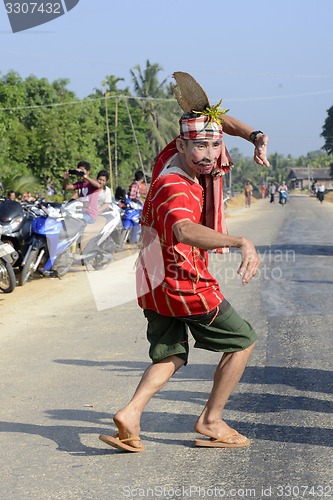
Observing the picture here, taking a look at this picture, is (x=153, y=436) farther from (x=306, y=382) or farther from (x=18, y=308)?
(x=18, y=308)

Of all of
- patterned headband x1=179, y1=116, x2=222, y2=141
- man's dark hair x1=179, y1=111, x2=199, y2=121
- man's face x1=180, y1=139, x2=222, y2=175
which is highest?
man's dark hair x1=179, y1=111, x2=199, y2=121

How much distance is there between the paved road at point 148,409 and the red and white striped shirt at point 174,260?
32.4 inches

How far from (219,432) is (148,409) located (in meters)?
0.95

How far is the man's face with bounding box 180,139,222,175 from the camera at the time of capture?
4.62 meters

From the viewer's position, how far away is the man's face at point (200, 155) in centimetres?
462

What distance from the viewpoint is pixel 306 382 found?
253 inches

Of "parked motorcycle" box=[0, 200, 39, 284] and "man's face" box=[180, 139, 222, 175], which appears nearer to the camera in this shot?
"man's face" box=[180, 139, 222, 175]

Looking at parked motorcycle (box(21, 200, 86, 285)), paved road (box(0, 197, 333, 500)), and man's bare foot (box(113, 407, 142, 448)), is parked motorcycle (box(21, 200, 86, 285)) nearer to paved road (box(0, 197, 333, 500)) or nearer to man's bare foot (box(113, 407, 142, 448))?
paved road (box(0, 197, 333, 500))

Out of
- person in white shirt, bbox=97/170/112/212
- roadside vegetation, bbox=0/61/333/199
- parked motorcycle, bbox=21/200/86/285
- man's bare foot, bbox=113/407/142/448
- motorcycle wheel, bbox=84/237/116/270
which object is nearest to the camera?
man's bare foot, bbox=113/407/142/448

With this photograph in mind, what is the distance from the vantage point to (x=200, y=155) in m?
4.62

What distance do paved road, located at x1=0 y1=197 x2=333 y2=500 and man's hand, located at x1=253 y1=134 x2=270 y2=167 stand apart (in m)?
1.53

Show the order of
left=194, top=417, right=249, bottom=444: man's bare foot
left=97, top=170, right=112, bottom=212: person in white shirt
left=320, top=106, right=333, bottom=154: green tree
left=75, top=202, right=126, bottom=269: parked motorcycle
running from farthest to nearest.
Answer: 1. left=320, top=106, right=333, bottom=154: green tree
2. left=97, top=170, right=112, bottom=212: person in white shirt
3. left=75, top=202, right=126, bottom=269: parked motorcycle
4. left=194, top=417, right=249, bottom=444: man's bare foot

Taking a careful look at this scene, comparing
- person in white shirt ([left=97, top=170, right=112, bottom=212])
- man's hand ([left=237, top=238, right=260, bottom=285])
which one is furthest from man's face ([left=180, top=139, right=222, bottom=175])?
person in white shirt ([left=97, top=170, right=112, bottom=212])

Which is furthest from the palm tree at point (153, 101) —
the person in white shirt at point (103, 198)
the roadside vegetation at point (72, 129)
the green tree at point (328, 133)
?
the person in white shirt at point (103, 198)
